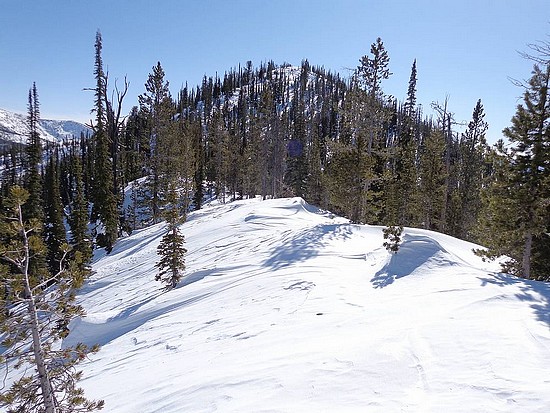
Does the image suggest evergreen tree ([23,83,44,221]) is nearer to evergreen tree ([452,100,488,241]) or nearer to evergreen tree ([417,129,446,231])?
evergreen tree ([417,129,446,231])

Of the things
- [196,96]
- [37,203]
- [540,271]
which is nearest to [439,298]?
[540,271]

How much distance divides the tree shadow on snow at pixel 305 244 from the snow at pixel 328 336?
89 mm

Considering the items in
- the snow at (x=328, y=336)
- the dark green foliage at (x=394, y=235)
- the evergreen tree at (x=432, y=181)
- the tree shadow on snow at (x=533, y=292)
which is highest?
the evergreen tree at (x=432, y=181)

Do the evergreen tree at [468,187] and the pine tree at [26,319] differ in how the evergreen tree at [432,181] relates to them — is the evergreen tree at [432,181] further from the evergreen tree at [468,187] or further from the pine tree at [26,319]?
the pine tree at [26,319]

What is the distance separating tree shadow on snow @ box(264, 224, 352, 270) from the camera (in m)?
11.7

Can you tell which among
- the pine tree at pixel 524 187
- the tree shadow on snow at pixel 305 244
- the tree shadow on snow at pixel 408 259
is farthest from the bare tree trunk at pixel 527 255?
the tree shadow on snow at pixel 305 244

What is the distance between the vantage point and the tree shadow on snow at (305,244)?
11.7 metres

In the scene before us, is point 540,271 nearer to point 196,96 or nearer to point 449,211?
point 449,211

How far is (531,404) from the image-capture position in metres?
3.42

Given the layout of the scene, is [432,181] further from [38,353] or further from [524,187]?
[38,353]

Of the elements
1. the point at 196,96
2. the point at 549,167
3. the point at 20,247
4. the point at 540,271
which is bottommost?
the point at 540,271

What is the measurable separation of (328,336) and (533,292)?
472 centimetres

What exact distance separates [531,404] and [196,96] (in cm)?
12441

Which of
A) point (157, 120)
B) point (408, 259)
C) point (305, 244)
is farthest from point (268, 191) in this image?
point (408, 259)
